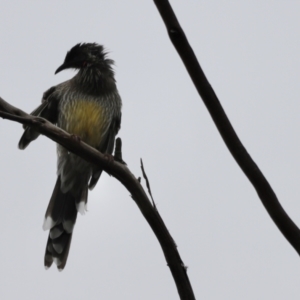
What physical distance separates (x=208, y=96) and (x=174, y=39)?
26 cm

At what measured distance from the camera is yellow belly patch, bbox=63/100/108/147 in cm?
616

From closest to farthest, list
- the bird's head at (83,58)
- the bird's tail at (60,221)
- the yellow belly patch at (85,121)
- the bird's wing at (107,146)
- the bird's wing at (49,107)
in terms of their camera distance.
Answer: the bird's tail at (60,221)
the yellow belly patch at (85,121)
the bird's wing at (49,107)
the bird's wing at (107,146)
the bird's head at (83,58)

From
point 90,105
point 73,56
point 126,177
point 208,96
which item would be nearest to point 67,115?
point 90,105

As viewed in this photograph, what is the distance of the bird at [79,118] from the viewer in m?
6.18

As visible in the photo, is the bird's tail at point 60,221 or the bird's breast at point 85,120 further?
the bird's breast at point 85,120

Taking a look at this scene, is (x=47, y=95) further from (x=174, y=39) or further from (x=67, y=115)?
(x=174, y=39)

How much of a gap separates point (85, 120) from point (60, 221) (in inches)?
43.1

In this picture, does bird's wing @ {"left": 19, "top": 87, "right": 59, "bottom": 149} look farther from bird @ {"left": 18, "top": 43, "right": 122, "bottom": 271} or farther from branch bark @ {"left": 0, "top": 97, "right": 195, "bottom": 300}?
branch bark @ {"left": 0, "top": 97, "right": 195, "bottom": 300}

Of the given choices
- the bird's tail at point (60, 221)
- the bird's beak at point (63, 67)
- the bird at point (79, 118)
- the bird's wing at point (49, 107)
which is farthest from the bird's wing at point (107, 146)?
the bird's beak at point (63, 67)

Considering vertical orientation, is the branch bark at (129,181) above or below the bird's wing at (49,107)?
below

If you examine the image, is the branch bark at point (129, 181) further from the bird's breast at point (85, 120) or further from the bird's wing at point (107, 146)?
the bird's wing at point (107, 146)

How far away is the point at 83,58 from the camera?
22.0ft

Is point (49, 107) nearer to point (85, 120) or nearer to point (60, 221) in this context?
Answer: point (85, 120)

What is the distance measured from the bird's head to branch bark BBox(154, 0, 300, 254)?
4.47 m
